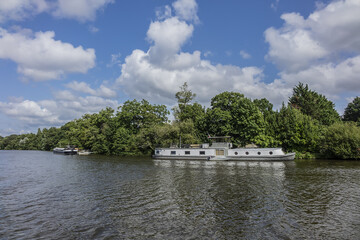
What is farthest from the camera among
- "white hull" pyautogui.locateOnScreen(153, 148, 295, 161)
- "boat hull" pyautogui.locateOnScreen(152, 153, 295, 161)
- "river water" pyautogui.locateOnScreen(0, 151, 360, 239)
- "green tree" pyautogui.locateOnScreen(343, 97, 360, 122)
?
"green tree" pyautogui.locateOnScreen(343, 97, 360, 122)

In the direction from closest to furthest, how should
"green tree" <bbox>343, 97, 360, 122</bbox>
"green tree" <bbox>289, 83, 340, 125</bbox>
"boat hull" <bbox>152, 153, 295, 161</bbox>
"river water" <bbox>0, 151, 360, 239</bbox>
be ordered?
1. "river water" <bbox>0, 151, 360, 239</bbox>
2. "boat hull" <bbox>152, 153, 295, 161</bbox>
3. "green tree" <bbox>289, 83, 340, 125</bbox>
4. "green tree" <bbox>343, 97, 360, 122</bbox>

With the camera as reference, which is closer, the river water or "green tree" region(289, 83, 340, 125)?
the river water

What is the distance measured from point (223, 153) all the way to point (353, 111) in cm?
6020

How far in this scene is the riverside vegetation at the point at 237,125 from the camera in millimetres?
52844

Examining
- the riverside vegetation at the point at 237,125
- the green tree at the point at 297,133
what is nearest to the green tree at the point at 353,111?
the riverside vegetation at the point at 237,125

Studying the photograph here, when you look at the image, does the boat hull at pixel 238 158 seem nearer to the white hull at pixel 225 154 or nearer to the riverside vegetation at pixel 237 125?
the white hull at pixel 225 154

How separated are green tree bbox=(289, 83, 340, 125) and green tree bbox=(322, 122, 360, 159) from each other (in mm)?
16528

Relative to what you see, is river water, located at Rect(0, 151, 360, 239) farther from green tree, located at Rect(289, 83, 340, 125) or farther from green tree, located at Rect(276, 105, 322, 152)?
green tree, located at Rect(289, 83, 340, 125)

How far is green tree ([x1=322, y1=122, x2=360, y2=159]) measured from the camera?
46000mm

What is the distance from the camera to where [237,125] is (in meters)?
60.4

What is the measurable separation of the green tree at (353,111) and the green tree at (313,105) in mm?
9735

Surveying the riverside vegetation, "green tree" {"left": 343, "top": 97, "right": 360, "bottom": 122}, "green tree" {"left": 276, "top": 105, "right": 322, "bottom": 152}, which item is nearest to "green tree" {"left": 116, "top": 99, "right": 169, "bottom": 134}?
the riverside vegetation

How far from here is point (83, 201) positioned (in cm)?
1795

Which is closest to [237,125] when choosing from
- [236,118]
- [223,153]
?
[236,118]
